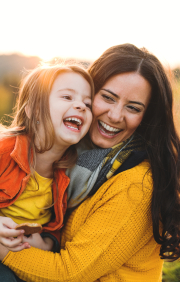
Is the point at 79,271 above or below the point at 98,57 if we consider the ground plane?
below

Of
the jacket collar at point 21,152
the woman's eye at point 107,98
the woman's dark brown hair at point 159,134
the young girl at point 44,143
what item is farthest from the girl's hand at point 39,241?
the woman's eye at point 107,98

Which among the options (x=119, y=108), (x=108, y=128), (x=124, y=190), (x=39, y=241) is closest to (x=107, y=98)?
(x=119, y=108)

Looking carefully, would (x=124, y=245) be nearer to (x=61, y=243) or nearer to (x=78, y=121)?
(x=61, y=243)

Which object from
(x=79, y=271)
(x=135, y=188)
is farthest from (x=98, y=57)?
(x=79, y=271)

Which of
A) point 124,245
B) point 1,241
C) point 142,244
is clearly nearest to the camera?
point 1,241

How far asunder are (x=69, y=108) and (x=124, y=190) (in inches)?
27.6

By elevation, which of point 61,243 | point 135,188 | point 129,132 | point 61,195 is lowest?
point 61,243

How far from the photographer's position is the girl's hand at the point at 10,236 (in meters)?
1.51

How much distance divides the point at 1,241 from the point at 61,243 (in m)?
0.62

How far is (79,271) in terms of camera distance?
1.62 metres

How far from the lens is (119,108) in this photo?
1998 mm

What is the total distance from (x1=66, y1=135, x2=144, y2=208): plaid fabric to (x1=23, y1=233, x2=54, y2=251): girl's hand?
305mm

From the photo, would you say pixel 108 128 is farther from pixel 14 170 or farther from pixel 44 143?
pixel 14 170

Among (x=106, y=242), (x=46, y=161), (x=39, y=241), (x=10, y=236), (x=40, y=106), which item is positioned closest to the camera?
(x=10, y=236)
